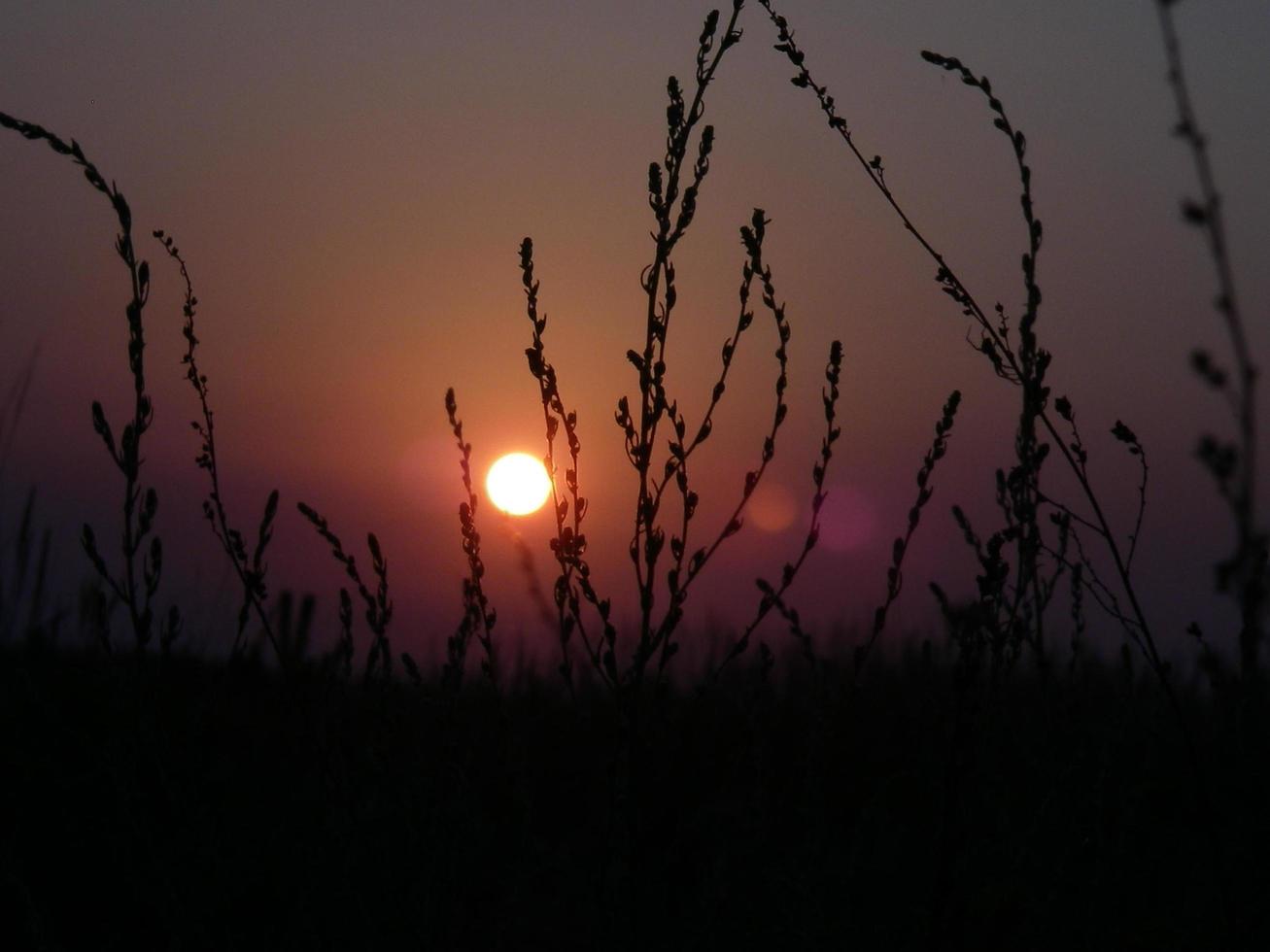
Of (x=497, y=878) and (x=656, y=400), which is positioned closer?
(x=656, y=400)

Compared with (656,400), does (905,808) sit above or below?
below

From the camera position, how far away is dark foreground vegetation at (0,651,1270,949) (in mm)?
3186

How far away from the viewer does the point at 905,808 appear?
19.0 feet

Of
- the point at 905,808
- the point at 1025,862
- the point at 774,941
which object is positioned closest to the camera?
the point at 774,941

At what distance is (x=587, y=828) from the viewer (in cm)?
547

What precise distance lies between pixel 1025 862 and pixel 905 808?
1699mm

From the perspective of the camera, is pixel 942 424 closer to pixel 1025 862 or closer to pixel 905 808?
pixel 1025 862

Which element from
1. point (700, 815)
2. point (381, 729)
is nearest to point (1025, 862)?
point (700, 815)

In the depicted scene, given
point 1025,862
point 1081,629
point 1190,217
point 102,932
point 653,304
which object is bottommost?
point 102,932

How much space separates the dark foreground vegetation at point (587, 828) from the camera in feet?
10.5

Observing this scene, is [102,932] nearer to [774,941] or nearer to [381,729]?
[381,729]

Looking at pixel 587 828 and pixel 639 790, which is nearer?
pixel 639 790

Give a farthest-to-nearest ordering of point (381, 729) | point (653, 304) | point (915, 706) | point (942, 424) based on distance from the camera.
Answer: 1. point (915, 706)
2. point (381, 729)
3. point (942, 424)
4. point (653, 304)

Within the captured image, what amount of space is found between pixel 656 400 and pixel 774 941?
182 centimetres
